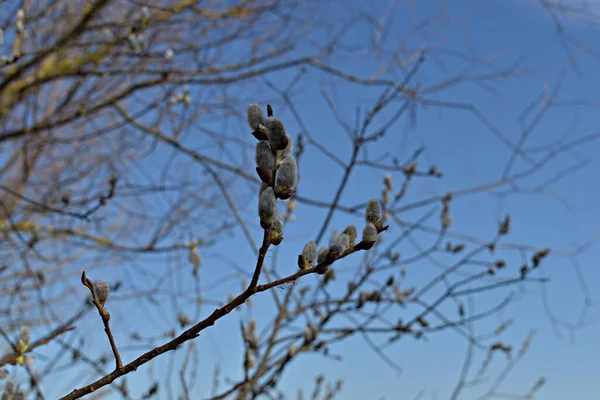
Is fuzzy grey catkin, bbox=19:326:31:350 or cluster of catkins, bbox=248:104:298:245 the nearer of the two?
cluster of catkins, bbox=248:104:298:245

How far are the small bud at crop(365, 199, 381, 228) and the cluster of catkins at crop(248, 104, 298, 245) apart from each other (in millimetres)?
173

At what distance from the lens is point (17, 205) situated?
356cm

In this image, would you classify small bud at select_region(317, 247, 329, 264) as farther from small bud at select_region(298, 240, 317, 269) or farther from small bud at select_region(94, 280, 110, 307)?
small bud at select_region(94, 280, 110, 307)

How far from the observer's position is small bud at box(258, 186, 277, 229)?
662mm

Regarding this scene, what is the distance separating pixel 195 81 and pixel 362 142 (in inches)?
59.4

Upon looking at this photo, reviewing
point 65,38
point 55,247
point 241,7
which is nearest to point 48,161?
point 55,247

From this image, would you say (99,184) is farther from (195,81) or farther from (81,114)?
(195,81)

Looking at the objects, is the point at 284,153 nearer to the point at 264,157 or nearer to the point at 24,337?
the point at 264,157

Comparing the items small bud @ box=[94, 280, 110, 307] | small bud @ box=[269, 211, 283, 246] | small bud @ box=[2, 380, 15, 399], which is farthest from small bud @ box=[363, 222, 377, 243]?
small bud @ box=[2, 380, 15, 399]

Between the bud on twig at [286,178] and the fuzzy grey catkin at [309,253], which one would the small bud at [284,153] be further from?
the fuzzy grey catkin at [309,253]

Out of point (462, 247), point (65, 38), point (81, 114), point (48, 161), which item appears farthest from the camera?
point (48, 161)

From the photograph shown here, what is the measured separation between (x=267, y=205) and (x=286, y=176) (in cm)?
4

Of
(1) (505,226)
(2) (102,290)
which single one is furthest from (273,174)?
(1) (505,226)

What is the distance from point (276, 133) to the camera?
68 centimetres
